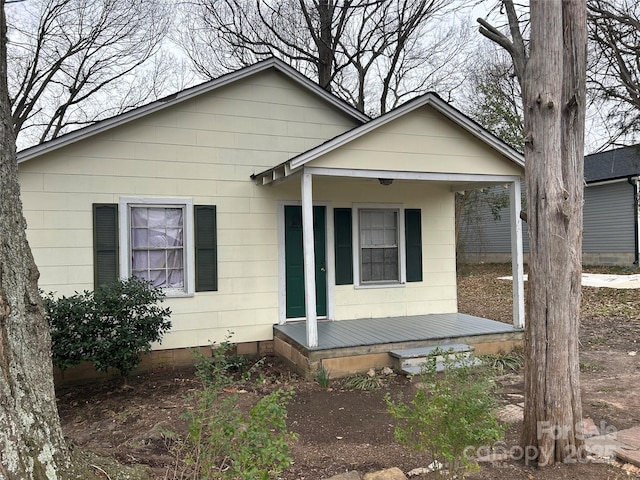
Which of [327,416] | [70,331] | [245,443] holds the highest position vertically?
[70,331]

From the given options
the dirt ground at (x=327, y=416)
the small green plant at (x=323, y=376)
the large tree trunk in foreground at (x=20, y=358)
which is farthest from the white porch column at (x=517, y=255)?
the large tree trunk in foreground at (x=20, y=358)

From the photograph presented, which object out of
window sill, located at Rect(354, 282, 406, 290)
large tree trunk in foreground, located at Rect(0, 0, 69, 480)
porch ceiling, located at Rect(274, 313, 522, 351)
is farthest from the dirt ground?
window sill, located at Rect(354, 282, 406, 290)

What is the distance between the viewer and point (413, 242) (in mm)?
7879

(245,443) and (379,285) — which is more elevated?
(379,285)

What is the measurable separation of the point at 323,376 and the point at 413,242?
328cm

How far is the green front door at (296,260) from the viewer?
722 centimetres

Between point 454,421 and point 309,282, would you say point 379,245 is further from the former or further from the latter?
point 454,421

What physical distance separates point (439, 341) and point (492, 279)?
1156cm

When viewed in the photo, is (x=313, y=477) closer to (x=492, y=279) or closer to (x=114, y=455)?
(x=114, y=455)

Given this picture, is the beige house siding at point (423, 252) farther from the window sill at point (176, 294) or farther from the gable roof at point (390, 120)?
the window sill at point (176, 294)

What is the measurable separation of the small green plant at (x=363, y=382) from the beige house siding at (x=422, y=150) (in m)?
2.60

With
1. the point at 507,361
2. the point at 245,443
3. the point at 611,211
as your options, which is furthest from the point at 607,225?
the point at 245,443

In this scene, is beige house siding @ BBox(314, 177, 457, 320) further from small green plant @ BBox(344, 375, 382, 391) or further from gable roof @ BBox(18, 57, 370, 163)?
A: small green plant @ BBox(344, 375, 382, 391)

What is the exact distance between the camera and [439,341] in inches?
243
